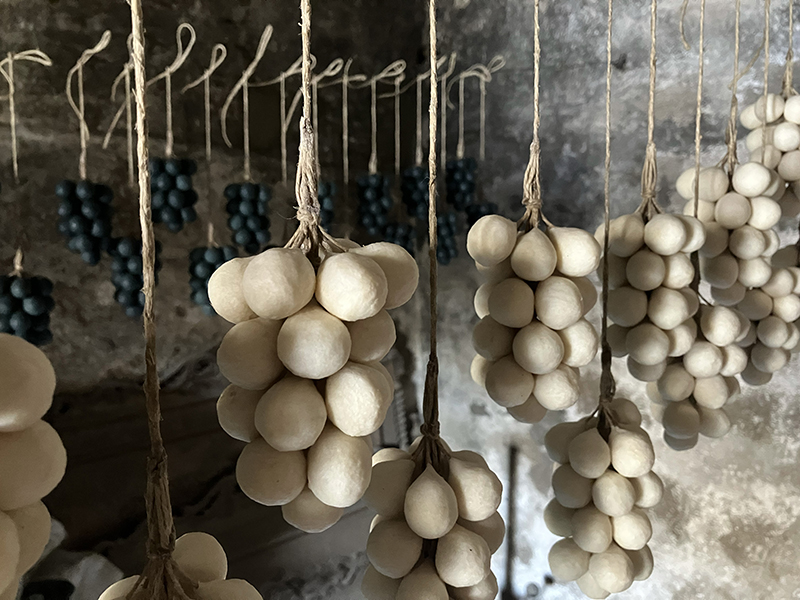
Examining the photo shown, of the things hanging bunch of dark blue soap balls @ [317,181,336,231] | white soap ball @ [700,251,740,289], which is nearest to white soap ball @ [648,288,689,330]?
white soap ball @ [700,251,740,289]

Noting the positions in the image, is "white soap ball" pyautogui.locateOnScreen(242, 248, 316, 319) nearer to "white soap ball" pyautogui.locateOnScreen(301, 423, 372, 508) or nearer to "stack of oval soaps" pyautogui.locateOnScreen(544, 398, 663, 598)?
"white soap ball" pyautogui.locateOnScreen(301, 423, 372, 508)

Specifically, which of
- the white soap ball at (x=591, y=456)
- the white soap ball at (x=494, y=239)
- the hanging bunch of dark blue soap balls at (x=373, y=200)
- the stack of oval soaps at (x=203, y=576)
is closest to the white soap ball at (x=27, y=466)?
the stack of oval soaps at (x=203, y=576)

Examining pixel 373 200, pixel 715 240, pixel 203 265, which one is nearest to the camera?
pixel 715 240

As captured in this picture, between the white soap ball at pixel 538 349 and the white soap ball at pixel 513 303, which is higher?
the white soap ball at pixel 513 303

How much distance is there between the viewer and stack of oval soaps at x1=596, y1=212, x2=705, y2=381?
0.76 m

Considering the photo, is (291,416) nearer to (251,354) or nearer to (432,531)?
(251,354)

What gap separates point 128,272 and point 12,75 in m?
0.43

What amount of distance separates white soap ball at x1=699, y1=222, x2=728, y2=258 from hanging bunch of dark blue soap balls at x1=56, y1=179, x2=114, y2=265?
1114 mm

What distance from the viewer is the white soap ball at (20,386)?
1.00 feet

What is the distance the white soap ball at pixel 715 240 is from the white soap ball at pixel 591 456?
0.37m

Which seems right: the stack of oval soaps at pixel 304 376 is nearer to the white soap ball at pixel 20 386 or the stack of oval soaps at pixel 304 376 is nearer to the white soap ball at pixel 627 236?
the white soap ball at pixel 20 386

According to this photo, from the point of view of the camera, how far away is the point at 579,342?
0.66 metres

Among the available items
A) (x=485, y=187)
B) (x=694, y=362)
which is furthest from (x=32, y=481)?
(x=485, y=187)

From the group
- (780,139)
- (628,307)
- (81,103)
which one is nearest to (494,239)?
(628,307)
